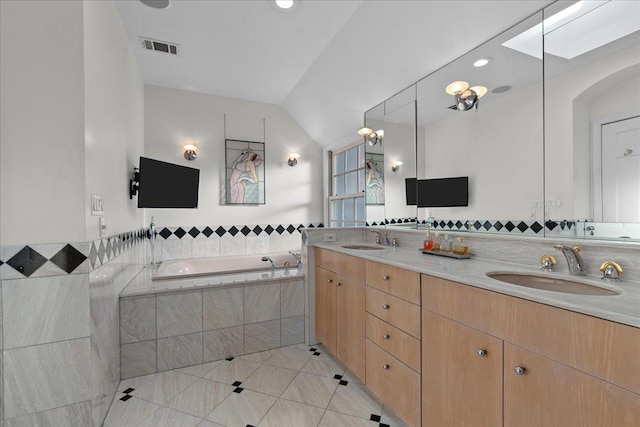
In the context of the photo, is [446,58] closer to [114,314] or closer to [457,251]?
[457,251]

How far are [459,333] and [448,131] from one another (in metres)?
1.52

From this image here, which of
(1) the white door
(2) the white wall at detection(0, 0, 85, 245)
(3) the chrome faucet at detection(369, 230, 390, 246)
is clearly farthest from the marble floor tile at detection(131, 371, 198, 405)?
(1) the white door

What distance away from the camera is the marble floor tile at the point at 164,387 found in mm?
1895

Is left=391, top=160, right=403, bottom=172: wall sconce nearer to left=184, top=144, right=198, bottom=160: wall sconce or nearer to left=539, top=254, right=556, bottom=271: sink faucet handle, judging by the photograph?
left=539, top=254, right=556, bottom=271: sink faucet handle

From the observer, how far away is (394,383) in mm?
1598

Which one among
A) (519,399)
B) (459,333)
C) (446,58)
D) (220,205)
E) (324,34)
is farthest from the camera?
(220,205)

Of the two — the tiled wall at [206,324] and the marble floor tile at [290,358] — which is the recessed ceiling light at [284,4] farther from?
the marble floor tile at [290,358]

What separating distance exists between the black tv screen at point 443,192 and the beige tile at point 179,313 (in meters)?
1.99

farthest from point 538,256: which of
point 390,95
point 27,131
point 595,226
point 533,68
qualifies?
point 27,131

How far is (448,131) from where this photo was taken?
2.16m

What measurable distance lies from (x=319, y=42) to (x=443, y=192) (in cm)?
175

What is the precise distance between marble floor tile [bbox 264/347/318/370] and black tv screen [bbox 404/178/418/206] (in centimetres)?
158

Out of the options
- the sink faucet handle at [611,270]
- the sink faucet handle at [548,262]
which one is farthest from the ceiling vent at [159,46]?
the sink faucet handle at [611,270]

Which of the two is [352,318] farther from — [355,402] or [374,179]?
[374,179]
